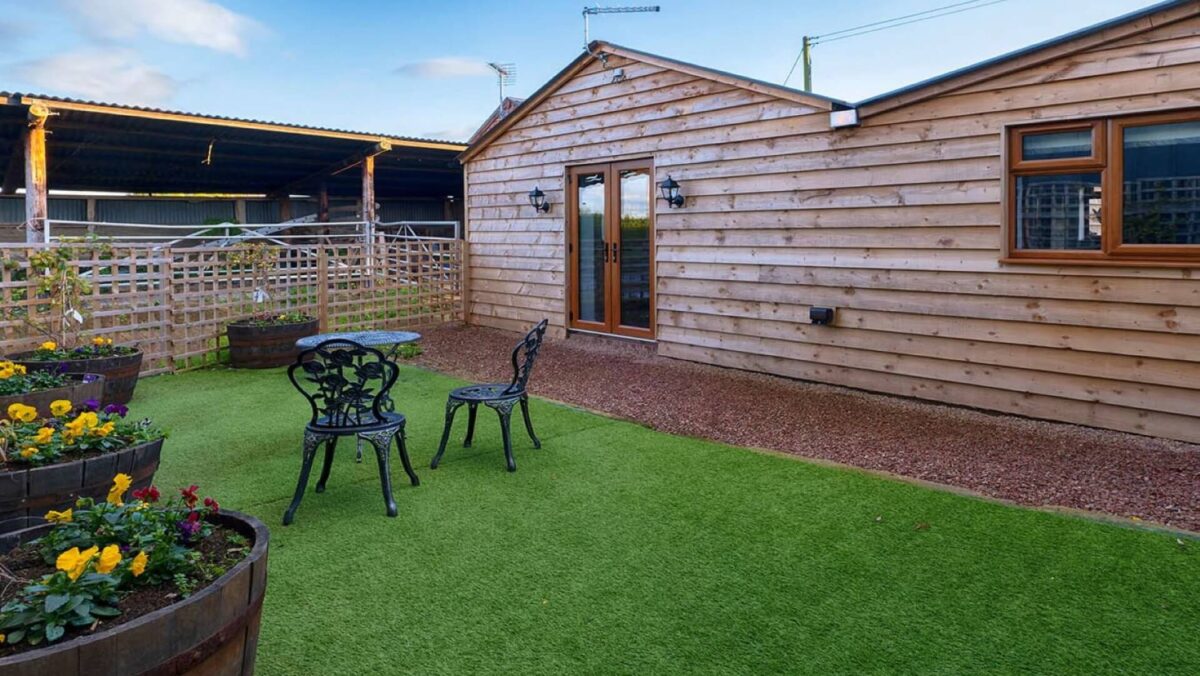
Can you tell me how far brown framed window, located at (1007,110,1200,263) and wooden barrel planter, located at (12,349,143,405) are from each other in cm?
634

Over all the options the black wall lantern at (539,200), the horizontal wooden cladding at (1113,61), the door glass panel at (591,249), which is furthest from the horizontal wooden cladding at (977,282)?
the black wall lantern at (539,200)

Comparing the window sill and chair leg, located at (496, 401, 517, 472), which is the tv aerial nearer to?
the window sill

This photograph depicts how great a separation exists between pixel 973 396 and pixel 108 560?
17.3 feet

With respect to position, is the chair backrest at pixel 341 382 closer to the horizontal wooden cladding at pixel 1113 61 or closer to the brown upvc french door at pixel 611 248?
the horizontal wooden cladding at pixel 1113 61

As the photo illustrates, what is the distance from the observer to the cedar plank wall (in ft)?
15.1

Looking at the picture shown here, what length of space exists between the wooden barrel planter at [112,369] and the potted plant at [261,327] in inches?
63.7

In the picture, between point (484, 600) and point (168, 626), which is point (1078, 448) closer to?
point (484, 600)

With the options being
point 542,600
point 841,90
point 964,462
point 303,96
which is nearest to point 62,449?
point 542,600

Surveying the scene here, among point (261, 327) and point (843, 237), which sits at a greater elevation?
point (843, 237)

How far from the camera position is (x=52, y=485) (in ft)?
8.89

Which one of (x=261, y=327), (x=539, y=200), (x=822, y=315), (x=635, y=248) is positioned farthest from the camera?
(x=539, y=200)

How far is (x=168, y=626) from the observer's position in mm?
1554

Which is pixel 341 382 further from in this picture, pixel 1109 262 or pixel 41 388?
pixel 1109 262

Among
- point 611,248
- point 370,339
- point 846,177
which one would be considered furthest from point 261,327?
point 846,177
